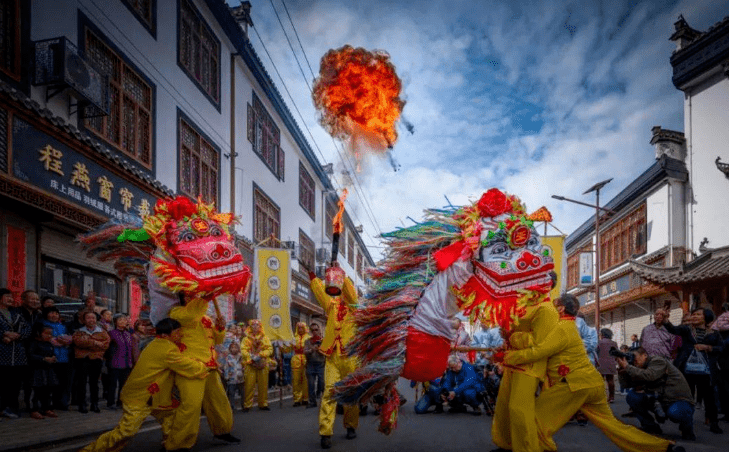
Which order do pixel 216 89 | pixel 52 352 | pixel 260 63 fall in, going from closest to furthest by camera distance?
pixel 52 352, pixel 216 89, pixel 260 63

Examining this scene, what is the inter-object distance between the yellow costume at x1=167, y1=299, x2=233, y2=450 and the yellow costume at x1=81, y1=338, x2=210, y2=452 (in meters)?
0.10

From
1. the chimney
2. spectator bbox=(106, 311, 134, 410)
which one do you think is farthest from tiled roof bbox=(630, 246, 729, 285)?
spectator bbox=(106, 311, 134, 410)

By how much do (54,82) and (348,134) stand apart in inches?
217

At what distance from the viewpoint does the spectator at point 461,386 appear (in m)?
10.8

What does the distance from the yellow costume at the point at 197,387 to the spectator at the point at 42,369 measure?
3333 millimetres

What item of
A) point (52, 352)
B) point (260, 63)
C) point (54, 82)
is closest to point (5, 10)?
point (54, 82)

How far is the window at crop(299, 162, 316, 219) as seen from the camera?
28.3 metres

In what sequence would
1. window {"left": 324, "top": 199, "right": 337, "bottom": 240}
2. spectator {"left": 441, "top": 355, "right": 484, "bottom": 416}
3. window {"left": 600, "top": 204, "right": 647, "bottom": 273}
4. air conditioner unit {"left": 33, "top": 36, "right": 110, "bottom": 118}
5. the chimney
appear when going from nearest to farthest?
air conditioner unit {"left": 33, "top": 36, "right": 110, "bottom": 118} → spectator {"left": 441, "top": 355, "right": 484, "bottom": 416} → the chimney → window {"left": 600, "top": 204, "right": 647, "bottom": 273} → window {"left": 324, "top": 199, "right": 337, "bottom": 240}

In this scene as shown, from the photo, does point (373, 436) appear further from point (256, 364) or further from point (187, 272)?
point (256, 364)

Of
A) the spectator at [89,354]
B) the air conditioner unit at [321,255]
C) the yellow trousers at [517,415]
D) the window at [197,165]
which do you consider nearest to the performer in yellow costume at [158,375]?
the yellow trousers at [517,415]

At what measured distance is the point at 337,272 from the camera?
272 inches

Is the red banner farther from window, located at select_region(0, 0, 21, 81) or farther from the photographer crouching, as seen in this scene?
the photographer crouching

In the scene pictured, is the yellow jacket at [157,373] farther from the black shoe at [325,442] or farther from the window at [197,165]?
the window at [197,165]

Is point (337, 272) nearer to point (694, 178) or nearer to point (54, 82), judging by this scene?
point (54, 82)
